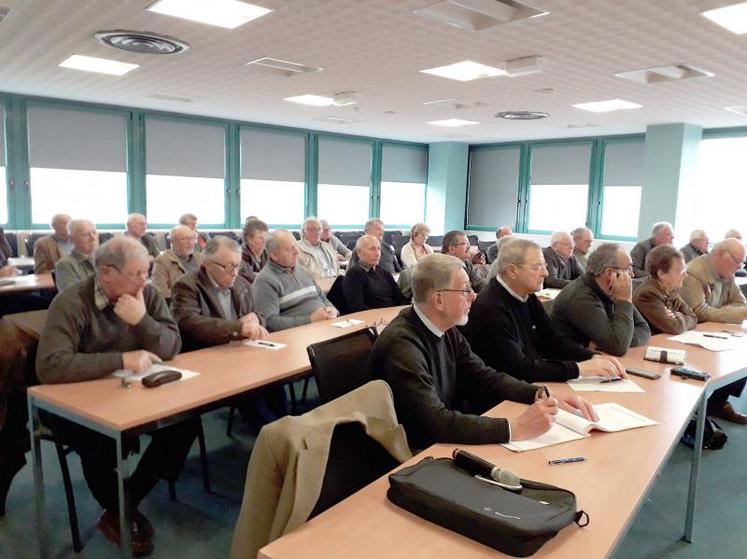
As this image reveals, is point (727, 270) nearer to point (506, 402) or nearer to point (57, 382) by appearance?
point (506, 402)

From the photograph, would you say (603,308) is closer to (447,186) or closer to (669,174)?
(669,174)

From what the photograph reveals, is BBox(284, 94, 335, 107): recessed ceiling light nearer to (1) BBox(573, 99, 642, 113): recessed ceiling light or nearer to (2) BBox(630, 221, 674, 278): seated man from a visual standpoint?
(1) BBox(573, 99, 642, 113): recessed ceiling light

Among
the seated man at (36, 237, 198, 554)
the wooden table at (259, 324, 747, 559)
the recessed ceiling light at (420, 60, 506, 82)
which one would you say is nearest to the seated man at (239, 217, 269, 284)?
the recessed ceiling light at (420, 60, 506, 82)

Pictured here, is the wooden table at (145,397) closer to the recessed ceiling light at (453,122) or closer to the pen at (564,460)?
the pen at (564,460)

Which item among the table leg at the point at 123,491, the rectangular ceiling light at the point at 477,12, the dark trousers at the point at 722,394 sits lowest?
the dark trousers at the point at 722,394

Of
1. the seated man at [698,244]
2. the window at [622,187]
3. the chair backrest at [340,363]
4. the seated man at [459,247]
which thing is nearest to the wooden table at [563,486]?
the chair backrest at [340,363]

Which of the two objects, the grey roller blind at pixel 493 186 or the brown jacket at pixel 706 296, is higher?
the grey roller blind at pixel 493 186

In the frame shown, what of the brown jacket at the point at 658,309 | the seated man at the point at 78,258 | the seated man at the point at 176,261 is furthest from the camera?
the seated man at the point at 176,261

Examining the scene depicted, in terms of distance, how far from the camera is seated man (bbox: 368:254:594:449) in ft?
6.04

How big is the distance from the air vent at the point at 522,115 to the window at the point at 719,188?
273 centimetres

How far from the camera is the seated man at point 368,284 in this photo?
14.4 ft

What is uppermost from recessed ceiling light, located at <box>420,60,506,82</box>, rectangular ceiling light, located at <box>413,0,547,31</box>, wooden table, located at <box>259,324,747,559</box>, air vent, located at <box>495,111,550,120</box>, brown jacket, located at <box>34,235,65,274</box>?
air vent, located at <box>495,111,550,120</box>

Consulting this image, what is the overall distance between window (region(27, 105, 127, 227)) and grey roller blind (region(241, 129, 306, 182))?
2.04 meters

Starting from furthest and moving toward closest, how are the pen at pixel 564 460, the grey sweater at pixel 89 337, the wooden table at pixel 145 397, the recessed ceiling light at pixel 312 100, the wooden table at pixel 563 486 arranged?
the recessed ceiling light at pixel 312 100, the grey sweater at pixel 89 337, the wooden table at pixel 145 397, the pen at pixel 564 460, the wooden table at pixel 563 486
